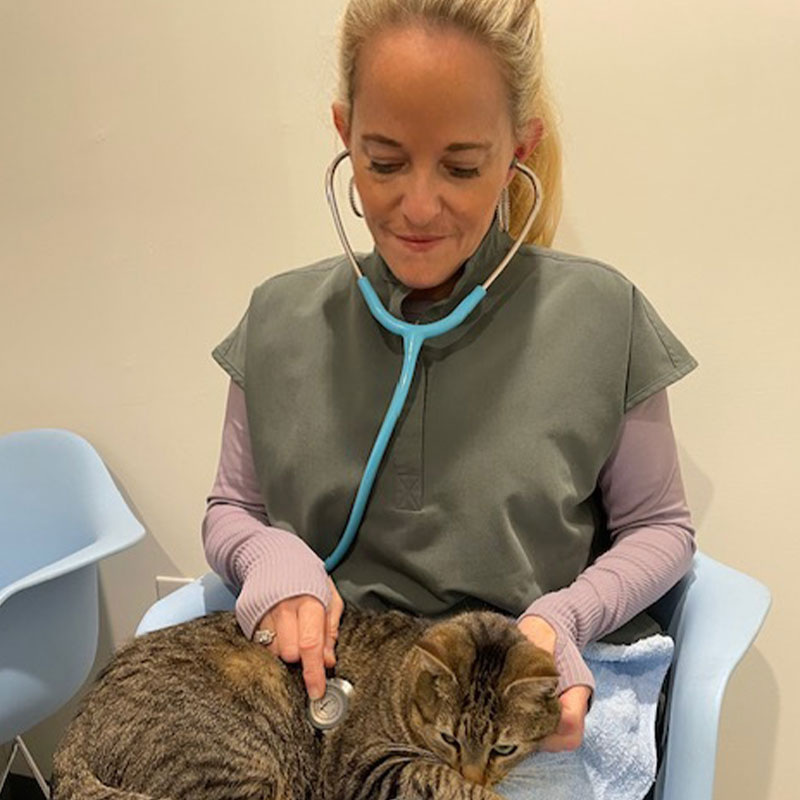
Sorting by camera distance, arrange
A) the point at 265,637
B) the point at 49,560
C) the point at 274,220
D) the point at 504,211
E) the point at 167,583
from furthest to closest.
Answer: the point at 167,583, the point at 49,560, the point at 274,220, the point at 504,211, the point at 265,637

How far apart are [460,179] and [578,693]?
0.49 metres

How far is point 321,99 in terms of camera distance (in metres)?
1.39

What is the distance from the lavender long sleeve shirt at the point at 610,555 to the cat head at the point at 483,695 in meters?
0.05

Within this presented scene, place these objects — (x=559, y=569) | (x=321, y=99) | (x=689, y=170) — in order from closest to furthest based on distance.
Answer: (x=559, y=569) < (x=689, y=170) < (x=321, y=99)

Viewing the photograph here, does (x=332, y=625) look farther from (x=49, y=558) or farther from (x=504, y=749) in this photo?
(x=49, y=558)

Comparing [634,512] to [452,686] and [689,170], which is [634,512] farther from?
[689,170]

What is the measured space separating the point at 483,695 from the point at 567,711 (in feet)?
0.25

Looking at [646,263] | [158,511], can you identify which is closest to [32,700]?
[158,511]

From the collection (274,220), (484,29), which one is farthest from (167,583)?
A: (484,29)

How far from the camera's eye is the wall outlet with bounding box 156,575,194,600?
1694mm

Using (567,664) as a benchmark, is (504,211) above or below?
above

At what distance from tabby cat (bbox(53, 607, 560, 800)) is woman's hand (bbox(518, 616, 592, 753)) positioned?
0.04ft

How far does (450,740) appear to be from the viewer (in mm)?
896

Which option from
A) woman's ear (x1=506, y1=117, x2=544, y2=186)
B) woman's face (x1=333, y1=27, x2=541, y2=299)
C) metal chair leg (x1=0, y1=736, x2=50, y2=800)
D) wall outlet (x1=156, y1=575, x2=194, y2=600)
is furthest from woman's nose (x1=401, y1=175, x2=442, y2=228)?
metal chair leg (x1=0, y1=736, x2=50, y2=800)
